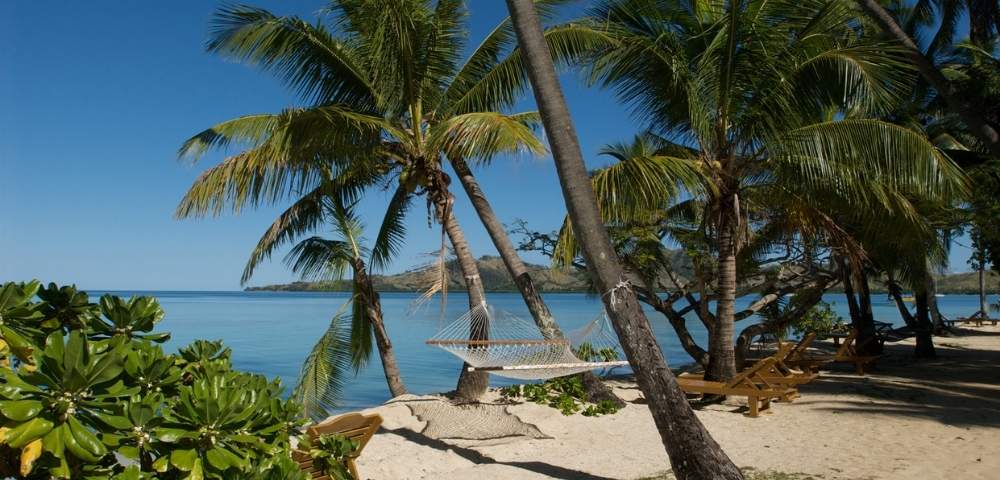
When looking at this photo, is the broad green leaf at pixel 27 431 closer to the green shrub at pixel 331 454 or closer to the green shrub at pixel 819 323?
the green shrub at pixel 331 454

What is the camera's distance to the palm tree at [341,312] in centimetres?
863

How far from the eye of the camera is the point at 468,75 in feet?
26.4

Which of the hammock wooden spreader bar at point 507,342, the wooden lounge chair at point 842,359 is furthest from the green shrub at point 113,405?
the wooden lounge chair at point 842,359

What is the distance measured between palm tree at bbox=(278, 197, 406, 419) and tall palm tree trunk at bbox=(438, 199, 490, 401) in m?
1.53

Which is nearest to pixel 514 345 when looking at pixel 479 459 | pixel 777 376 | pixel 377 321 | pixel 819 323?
pixel 479 459

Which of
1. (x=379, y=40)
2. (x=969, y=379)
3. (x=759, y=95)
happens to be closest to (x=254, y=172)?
(x=379, y=40)

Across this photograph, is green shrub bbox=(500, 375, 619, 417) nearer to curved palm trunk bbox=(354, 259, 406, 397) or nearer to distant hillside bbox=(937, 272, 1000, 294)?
curved palm trunk bbox=(354, 259, 406, 397)

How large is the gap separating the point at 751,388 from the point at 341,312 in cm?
487

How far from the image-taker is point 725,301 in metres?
7.34

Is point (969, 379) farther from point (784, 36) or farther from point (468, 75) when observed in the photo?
point (468, 75)

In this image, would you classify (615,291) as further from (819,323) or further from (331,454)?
(819,323)

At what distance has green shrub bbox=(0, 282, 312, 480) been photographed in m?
1.28

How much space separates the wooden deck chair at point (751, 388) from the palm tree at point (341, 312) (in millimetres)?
3773

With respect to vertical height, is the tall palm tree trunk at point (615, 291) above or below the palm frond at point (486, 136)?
below
